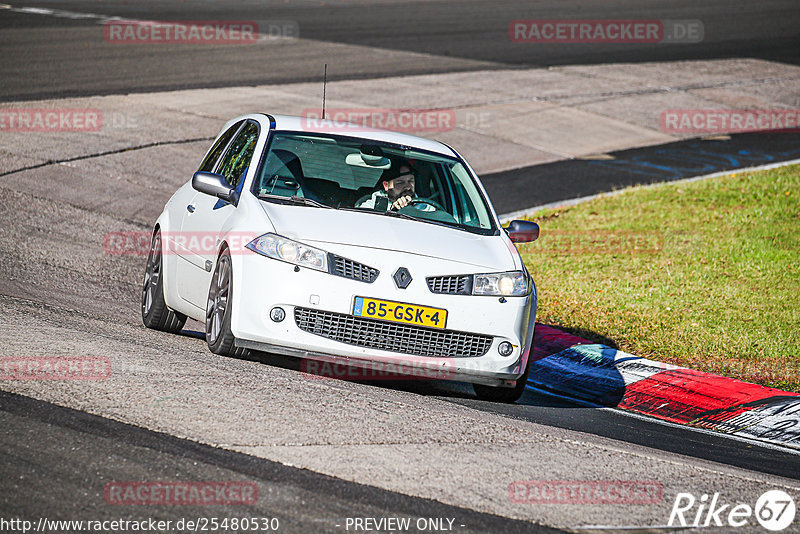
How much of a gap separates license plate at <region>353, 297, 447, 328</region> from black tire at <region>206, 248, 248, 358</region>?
2.75ft

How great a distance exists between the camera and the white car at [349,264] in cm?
663

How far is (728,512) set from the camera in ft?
16.9

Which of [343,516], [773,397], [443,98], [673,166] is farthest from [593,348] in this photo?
[443,98]

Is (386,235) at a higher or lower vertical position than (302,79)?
higher

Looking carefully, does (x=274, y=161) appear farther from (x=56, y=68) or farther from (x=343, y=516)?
(x=56, y=68)

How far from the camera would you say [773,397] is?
8250 millimetres

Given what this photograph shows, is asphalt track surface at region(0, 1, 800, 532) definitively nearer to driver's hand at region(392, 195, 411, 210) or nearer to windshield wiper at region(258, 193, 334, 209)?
windshield wiper at region(258, 193, 334, 209)

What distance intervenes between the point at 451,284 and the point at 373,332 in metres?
0.59

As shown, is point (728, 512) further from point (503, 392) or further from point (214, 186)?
point (214, 186)

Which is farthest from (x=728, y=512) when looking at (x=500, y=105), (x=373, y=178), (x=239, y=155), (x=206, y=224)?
(x=500, y=105)

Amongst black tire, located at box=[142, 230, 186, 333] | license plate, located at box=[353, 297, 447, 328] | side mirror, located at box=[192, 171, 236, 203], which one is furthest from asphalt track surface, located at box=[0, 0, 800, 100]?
license plate, located at box=[353, 297, 447, 328]

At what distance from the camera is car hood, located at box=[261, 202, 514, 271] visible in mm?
6836


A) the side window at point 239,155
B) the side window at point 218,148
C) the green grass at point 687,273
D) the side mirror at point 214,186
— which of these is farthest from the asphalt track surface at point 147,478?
the green grass at point 687,273

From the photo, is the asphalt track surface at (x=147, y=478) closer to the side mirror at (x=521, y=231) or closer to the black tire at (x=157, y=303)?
the black tire at (x=157, y=303)
